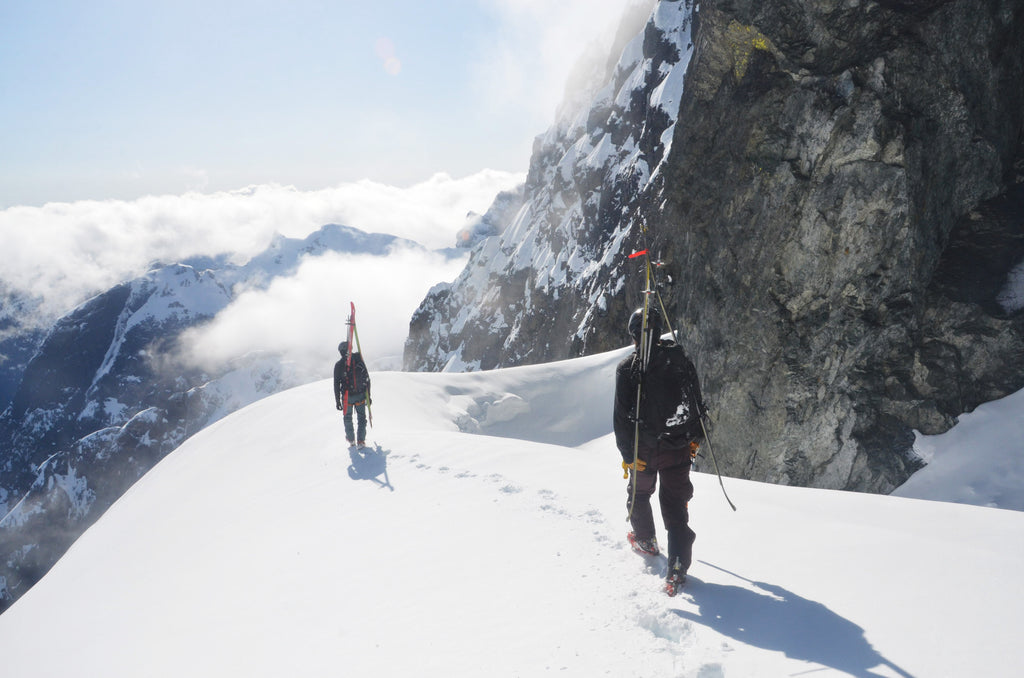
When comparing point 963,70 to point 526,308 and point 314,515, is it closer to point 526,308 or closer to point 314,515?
point 314,515

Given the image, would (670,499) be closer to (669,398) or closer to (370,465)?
(669,398)

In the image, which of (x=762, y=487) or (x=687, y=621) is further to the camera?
(x=762, y=487)

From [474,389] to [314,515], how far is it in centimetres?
1165

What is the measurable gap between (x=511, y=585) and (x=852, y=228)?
1330 centimetres

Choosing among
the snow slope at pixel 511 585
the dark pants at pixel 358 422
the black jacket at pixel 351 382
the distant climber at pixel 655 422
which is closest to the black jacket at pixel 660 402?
the distant climber at pixel 655 422

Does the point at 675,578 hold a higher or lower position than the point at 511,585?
higher

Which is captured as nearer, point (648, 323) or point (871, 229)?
point (648, 323)

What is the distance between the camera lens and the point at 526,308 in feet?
295

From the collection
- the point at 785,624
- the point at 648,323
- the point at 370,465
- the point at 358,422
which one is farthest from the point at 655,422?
the point at 358,422

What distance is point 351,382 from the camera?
10.6m

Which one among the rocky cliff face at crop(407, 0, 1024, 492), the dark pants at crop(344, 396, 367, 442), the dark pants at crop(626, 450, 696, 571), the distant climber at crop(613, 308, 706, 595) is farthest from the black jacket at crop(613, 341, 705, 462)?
the rocky cliff face at crop(407, 0, 1024, 492)

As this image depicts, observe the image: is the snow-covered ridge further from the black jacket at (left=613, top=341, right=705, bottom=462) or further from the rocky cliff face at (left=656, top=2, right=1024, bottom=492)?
the black jacket at (left=613, top=341, right=705, bottom=462)

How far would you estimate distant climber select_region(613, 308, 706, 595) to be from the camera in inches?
183

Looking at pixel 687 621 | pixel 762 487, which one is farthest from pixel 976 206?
pixel 687 621
